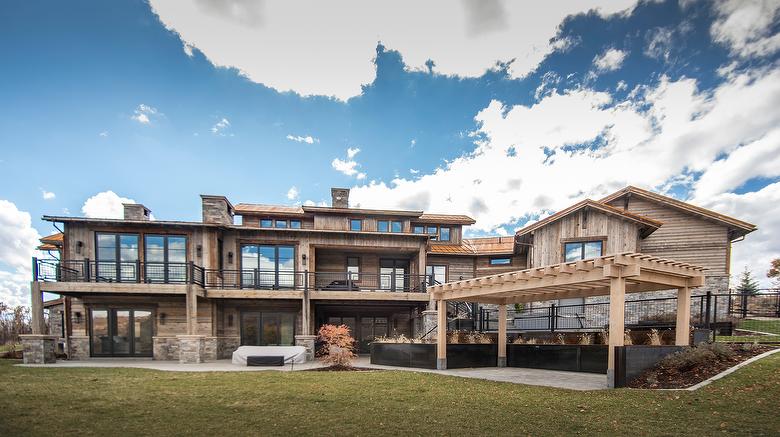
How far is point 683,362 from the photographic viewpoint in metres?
7.86

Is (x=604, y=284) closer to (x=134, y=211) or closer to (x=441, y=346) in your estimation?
(x=441, y=346)

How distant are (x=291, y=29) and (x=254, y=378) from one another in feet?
47.6

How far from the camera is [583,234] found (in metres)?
17.3

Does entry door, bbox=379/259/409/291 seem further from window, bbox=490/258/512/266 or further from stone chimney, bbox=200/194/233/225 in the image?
stone chimney, bbox=200/194/233/225

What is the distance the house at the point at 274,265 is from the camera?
14922 mm

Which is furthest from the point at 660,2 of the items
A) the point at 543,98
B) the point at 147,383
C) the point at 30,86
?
the point at 30,86

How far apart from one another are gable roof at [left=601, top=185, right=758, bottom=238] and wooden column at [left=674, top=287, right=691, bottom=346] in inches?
389

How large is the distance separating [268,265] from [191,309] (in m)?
3.96

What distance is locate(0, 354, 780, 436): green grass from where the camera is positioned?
481 cm

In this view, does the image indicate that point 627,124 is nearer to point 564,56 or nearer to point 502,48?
point 564,56

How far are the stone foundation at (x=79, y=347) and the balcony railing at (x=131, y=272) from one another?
255 cm

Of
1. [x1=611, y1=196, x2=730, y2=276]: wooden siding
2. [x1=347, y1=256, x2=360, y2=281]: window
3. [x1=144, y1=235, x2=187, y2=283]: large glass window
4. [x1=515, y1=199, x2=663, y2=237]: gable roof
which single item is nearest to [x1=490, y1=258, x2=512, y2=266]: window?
[x1=515, y1=199, x2=663, y2=237]: gable roof

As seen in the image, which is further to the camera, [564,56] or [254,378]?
[564,56]

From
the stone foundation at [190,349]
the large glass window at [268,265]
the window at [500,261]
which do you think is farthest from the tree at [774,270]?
the stone foundation at [190,349]
